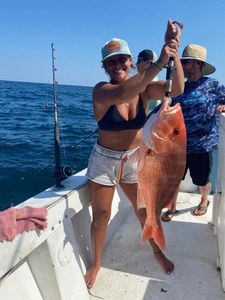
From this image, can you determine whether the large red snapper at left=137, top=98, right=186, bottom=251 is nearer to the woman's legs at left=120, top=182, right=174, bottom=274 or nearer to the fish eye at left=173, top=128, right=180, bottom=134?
the fish eye at left=173, top=128, right=180, bottom=134

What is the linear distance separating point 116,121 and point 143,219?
90cm

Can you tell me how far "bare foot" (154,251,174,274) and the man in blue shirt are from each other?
1176mm

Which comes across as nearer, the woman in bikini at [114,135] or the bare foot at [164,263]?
the woman in bikini at [114,135]

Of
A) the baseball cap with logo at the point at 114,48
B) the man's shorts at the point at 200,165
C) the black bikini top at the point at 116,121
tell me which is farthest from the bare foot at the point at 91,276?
the baseball cap with logo at the point at 114,48

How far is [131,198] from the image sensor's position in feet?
9.27

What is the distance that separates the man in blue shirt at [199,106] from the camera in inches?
137

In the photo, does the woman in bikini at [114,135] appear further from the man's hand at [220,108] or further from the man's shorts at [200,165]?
the man's shorts at [200,165]

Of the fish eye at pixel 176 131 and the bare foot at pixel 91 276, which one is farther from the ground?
the fish eye at pixel 176 131

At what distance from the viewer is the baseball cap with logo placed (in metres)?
2.36

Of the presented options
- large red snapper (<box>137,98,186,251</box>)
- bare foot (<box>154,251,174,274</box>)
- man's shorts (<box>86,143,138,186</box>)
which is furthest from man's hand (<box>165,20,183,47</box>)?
→ bare foot (<box>154,251,174,274</box>)

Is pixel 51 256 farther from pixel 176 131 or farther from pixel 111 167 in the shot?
pixel 176 131

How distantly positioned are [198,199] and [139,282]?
192cm

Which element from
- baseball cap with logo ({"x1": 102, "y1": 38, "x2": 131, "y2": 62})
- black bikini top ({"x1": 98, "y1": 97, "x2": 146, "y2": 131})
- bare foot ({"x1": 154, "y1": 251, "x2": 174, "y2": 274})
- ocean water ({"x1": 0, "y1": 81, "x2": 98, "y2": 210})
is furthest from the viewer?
ocean water ({"x1": 0, "y1": 81, "x2": 98, "y2": 210})

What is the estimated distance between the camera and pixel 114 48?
237 centimetres
